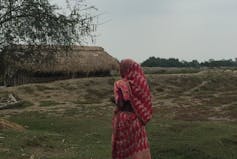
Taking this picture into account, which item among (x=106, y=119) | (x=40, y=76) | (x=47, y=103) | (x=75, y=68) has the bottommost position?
(x=106, y=119)

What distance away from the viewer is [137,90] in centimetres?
746

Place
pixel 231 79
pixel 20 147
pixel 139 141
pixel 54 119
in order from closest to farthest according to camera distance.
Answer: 1. pixel 139 141
2. pixel 20 147
3. pixel 54 119
4. pixel 231 79

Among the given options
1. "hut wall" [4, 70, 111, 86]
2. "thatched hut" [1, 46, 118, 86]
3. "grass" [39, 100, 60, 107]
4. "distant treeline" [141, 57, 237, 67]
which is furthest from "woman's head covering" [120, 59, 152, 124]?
"distant treeline" [141, 57, 237, 67]

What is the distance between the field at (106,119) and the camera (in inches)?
460

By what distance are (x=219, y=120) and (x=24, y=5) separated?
855 cm

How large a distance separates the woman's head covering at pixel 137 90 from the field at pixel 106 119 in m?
3.46

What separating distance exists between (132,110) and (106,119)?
12975 mm

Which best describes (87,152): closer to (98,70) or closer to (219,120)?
(219,120)

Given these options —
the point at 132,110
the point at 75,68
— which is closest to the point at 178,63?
the point at 75,68

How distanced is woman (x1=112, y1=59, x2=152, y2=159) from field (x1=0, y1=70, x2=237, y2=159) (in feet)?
10.4

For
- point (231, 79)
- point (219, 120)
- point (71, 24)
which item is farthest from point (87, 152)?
point (231, 79)

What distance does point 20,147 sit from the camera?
37.4 feet

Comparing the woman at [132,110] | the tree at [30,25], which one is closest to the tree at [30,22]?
the tree at [30,25]

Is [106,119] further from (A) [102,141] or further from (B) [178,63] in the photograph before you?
(B) [178,63]
